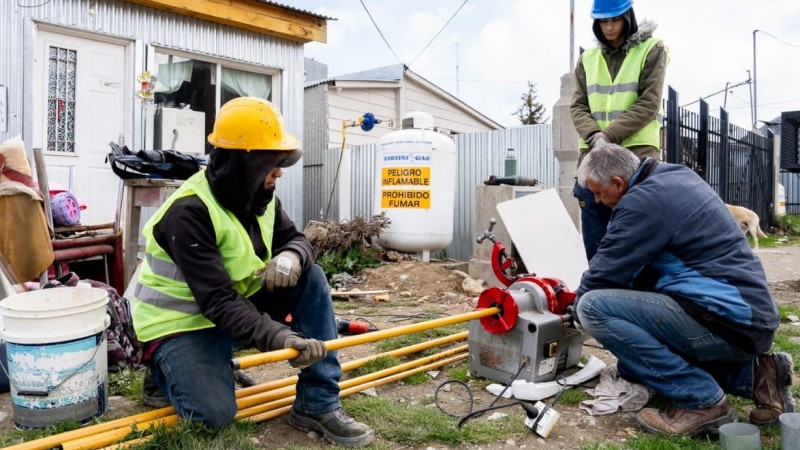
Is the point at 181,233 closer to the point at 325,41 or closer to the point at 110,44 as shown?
the point at 110,44

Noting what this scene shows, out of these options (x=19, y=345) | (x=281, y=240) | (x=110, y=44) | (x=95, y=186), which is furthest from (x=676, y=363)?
(x=110, y=44)

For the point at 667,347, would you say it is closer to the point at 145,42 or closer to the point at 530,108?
the point at 145,42

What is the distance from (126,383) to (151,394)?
0.42m

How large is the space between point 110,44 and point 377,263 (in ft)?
13.3

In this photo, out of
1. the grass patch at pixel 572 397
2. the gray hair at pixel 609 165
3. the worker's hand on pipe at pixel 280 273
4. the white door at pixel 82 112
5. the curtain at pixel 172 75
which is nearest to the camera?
the worker's hand on pipe at pixel 280 273

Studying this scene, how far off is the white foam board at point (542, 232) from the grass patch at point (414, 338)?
174 cm

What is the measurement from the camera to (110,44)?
23.0ft

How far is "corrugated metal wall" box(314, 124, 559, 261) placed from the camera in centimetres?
801

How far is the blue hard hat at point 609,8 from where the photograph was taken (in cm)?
382

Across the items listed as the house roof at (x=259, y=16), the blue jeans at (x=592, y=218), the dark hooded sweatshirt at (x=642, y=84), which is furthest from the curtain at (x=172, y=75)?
the blue jeans at (x=592, y=218)

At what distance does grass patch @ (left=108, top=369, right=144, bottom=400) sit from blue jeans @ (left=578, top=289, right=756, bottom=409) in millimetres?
2252

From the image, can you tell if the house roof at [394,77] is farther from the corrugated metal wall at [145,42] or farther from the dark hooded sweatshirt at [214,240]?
the dark hooded sweatshirt at [214,240]

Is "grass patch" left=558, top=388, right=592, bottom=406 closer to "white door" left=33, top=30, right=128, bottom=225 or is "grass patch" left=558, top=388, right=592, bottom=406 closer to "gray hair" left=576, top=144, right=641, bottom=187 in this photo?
"gray hair" left=576, top=144, right=641, bottom=187

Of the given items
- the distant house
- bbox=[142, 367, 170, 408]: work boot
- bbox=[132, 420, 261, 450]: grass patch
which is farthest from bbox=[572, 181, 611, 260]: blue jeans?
the distant house
